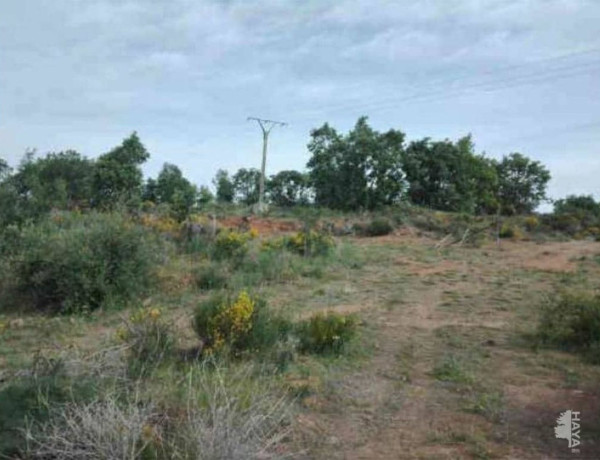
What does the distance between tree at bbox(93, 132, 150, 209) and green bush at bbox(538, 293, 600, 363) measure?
81.9 ft

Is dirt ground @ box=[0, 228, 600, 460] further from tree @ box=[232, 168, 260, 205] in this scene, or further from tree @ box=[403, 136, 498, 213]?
tree @ box=[232, 168, 260, 205]

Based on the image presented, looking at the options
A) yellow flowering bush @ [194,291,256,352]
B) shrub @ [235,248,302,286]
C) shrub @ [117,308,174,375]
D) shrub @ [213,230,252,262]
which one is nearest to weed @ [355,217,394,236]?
shrub @ [213,230,252,262]

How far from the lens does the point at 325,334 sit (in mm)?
5578

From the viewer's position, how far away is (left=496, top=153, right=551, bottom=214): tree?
139 ft

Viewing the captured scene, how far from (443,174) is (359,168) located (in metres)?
4.96

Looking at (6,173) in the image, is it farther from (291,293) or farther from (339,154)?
(339,154)

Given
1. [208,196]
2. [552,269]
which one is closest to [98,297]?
[552,269]

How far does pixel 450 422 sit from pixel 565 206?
120ft

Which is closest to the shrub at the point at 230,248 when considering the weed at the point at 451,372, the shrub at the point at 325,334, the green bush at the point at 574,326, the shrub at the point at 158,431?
the shrub at the point at 325,334

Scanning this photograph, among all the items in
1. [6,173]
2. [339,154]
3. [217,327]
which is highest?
[339,154]

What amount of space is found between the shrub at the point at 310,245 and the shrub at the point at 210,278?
411cm

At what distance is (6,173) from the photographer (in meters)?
10.5

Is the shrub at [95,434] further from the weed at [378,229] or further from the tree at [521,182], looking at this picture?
the tree at [521,182]

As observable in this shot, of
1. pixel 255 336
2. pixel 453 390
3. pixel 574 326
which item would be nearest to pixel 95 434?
pixel 255 336
